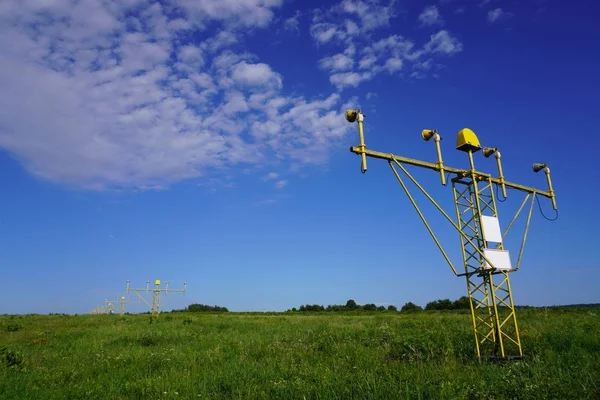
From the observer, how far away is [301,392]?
7.72 m

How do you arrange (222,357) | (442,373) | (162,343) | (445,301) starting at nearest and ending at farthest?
(442,373), (222,357), (162,343), (445,301)

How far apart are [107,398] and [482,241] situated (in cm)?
984

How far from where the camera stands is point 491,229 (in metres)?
10.7

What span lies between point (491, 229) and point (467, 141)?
262cm

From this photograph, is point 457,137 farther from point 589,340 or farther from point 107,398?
point 107,398

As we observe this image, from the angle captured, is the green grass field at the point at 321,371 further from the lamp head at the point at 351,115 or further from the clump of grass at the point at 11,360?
the lamp head at the point at 351,115

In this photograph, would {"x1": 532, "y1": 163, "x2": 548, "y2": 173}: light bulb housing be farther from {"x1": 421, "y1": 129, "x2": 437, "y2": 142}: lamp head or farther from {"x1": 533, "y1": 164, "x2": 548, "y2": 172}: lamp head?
{"x1": 421, "y1": 129, "x2": 437, "y2": 142}: lamp head

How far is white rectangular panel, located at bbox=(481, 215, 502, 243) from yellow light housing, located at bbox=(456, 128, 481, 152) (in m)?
2.13

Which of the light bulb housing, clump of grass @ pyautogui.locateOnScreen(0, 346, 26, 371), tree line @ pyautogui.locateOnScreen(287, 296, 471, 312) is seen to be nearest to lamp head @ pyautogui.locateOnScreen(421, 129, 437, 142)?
the light bulb housing

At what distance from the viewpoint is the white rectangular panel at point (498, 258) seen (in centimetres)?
1021

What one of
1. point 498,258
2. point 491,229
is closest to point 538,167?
point 491,229

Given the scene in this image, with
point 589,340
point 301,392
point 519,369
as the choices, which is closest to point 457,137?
point 519,369

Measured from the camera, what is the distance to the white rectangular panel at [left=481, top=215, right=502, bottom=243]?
1053cm

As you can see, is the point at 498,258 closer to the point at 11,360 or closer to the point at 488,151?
the point at 488,151
